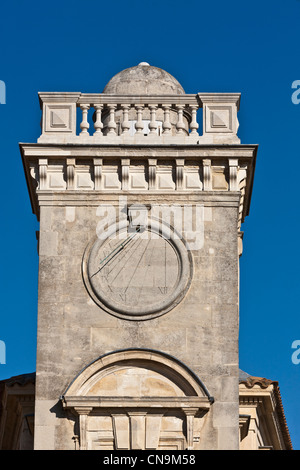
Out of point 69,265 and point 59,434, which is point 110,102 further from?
point 59,434

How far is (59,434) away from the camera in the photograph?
39.3 metres

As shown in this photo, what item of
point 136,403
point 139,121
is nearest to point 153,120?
point 139,121

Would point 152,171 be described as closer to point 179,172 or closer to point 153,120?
point 179,172

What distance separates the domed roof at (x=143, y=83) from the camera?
44062mm

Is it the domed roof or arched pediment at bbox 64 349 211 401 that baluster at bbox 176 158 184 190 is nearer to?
the domed roof

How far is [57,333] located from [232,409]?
3.91 metres

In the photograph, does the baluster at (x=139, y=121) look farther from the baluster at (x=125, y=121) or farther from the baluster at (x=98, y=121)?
the baluster at (x=98, y=121)

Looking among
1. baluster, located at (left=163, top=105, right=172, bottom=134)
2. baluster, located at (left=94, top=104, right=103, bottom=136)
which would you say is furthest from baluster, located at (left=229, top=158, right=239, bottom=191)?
baluster, located at (left=94, top=104, right=103, bottom=136)

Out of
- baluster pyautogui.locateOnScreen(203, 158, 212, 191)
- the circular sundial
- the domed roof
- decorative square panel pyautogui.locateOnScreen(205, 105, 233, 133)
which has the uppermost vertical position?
the domed roof

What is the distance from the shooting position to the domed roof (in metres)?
44.1

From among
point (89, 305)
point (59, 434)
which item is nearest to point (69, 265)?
point (89, 305)

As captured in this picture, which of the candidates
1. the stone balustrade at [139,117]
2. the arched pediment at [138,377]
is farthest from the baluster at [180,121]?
the arched pediment at [138,377]

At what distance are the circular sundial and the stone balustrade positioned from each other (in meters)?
2.12

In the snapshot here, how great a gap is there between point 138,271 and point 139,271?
4cm
